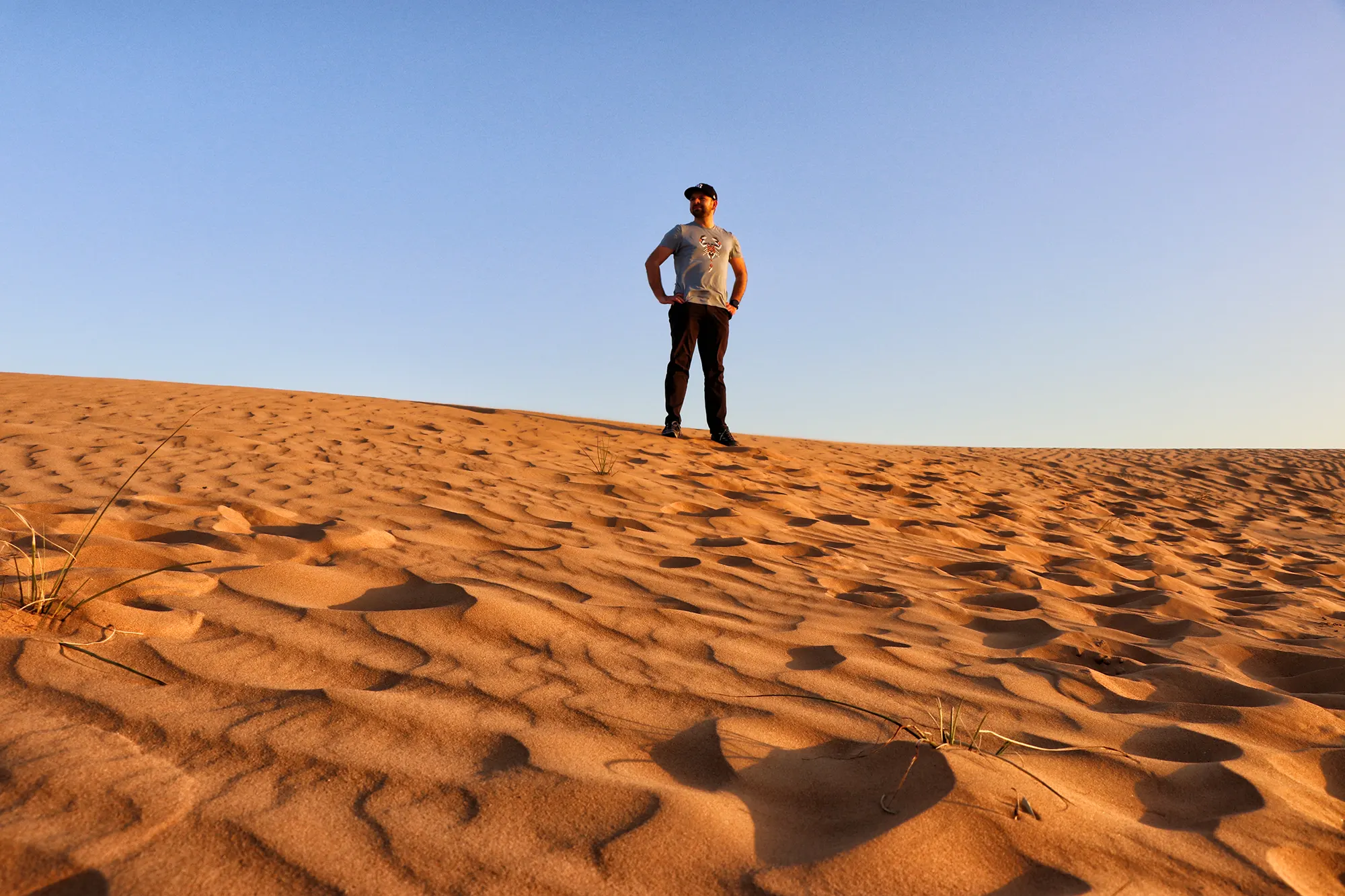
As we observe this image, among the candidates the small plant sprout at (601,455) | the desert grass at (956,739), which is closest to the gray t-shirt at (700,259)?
the small plant sprout at (601,455)

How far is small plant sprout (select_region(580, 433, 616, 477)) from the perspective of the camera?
5090 mm

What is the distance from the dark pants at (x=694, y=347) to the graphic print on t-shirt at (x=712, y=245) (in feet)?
1.26

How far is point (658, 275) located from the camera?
Result: 22.1 ft

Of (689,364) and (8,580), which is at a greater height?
(689,364)

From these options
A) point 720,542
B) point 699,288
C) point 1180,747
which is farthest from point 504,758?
point 699,288

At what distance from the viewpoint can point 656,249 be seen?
6.67 metres

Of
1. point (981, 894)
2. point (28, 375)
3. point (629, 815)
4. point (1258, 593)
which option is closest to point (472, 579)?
point (629, 815)

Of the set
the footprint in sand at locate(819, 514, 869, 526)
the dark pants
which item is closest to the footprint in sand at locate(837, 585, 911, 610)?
the footprint in sand at locate(819, 514, 869, 526)

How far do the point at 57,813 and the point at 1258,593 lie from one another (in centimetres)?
416

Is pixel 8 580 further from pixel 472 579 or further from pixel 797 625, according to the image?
pixel 797 625

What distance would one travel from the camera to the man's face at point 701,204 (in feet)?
21.8

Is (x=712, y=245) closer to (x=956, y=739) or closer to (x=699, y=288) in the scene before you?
(x=699, y=288)

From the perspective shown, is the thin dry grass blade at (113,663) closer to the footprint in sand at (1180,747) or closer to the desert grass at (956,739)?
the desert grass at (956,739)

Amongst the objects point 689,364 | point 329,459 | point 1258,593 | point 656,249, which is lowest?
point 1258,593
